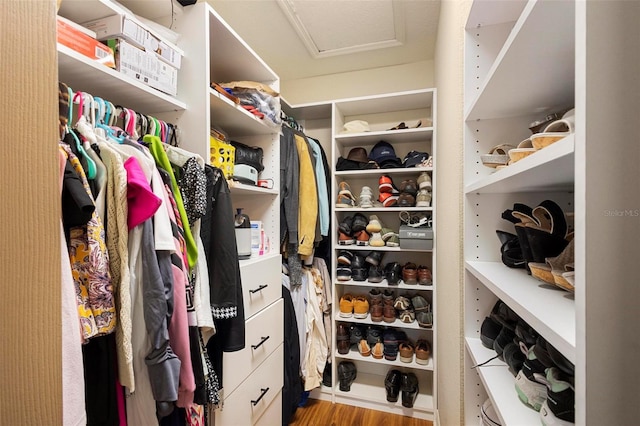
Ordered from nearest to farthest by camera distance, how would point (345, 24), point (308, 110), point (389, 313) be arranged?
1. point (345, 24)
2. point (389, 313)
3. point (308, 110)

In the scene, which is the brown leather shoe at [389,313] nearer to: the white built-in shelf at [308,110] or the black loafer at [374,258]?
the black loafer at [374,258]

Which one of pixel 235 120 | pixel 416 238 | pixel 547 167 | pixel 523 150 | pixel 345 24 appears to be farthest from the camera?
pixel 416 238

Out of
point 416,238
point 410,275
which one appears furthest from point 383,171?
point 410,275

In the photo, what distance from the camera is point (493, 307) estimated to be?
82cm

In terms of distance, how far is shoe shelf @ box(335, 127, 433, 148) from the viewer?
1811 mm

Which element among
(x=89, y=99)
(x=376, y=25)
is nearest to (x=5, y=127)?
(x=89, y=99)

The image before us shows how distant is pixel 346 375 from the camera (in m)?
1.91

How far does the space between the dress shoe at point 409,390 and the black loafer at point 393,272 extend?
2.15ft

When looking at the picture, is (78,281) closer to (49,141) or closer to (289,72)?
(49,141)

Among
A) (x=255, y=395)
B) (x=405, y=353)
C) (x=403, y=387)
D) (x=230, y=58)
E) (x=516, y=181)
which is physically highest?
(x=230, y=58)

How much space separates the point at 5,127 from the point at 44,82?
2.6 inches

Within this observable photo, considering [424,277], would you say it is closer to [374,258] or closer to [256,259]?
[374,258]

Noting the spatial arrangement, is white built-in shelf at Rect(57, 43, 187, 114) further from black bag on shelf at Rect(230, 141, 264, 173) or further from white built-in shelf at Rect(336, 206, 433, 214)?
white built-in shelf at Rect(336, 206, 433, 214)

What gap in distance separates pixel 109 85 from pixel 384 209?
1.48 metres
